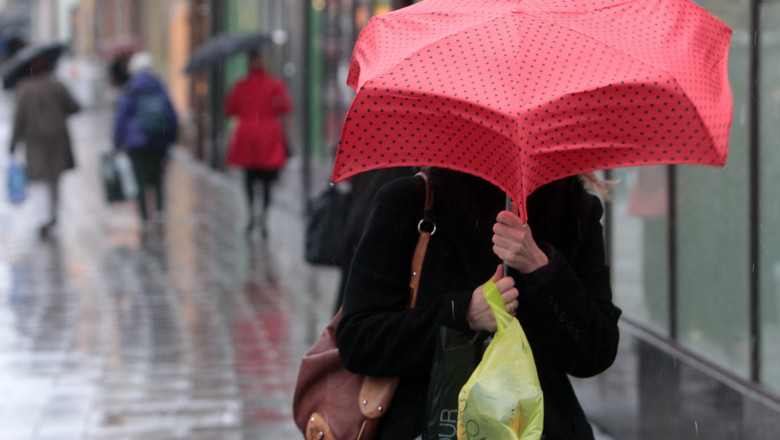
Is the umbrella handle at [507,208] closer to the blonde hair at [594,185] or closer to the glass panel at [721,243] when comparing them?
the blonde hair at [594,185]

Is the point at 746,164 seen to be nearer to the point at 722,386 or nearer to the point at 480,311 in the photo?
the point at 722,386

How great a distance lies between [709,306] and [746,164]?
667 mm

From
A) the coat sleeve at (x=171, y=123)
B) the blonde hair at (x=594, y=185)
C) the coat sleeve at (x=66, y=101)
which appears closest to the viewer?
the blonde hair at (x=594, y=185)

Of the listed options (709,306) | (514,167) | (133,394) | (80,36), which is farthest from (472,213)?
(80,36)

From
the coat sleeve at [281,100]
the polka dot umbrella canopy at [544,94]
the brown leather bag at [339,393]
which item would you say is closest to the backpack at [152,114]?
the coat sleeve at [281,100]

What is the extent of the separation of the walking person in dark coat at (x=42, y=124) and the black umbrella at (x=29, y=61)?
4 cm

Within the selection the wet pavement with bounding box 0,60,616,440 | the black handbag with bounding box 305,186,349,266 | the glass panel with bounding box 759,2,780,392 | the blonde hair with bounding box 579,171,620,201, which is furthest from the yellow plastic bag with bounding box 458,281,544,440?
the wet pavement with bounding box 0,60,616,440

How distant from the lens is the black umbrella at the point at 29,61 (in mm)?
12984

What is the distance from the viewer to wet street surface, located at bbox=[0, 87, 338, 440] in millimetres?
5789

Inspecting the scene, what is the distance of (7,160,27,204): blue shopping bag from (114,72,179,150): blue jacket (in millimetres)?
1127

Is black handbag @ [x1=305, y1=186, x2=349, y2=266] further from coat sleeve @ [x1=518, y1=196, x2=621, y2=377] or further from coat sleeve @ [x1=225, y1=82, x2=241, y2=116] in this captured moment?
coat sleeve @ [x1=225, y1=82, x2=241, y2=116]

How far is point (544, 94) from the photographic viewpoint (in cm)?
224

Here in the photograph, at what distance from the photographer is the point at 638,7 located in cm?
249

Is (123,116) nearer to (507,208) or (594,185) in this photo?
(594,185)
